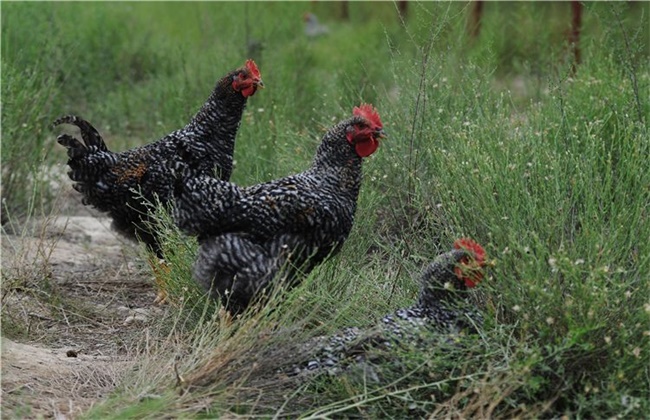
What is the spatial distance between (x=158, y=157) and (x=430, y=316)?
2130mm

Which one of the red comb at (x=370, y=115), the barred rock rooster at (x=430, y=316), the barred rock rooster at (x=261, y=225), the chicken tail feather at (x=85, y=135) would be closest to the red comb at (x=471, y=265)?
the barred rock rooster at (x=430, y=316)

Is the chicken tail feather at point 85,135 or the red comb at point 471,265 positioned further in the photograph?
the chicken tail feather at point 85,135

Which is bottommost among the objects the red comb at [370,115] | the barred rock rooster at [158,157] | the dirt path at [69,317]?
the dirt path at [69,317]

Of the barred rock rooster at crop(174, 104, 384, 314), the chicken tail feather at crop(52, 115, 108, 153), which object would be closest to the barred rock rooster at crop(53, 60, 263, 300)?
the chicken tail feather at crop(52, 115, 108, 153)

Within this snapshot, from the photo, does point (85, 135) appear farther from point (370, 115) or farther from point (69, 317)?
point (370, 115)

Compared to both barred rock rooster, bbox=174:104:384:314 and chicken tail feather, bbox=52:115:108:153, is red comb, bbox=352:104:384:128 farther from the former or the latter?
chicken tail feather, bbox=52:115:108:153

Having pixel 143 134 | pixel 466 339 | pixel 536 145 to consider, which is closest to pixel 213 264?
pixel 466 339

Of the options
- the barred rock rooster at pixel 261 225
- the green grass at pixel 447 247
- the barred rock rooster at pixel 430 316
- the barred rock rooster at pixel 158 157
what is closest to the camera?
the green grass at pixel 447 247

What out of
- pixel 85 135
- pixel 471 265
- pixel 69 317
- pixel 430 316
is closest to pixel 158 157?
pixel 85 135

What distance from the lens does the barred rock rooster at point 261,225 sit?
4383 millimetres

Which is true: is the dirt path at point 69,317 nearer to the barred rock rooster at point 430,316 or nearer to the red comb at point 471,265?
the barred rock rooster at point 430,316

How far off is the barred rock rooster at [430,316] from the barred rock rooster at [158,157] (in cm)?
171

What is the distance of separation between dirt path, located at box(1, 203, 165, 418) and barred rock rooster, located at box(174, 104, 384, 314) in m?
0.59

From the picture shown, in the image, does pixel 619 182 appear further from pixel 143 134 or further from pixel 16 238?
pixel 143 134
